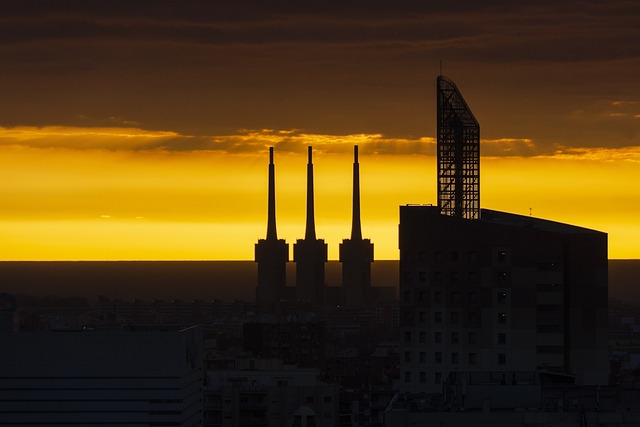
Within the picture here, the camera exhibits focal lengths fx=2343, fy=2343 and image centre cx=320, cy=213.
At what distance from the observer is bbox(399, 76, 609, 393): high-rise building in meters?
118

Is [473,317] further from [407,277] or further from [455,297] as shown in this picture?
[407,277]

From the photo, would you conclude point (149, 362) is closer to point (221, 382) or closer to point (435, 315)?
point (435, 315)

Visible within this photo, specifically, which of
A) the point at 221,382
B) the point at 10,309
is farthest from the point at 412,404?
the point at 221,382

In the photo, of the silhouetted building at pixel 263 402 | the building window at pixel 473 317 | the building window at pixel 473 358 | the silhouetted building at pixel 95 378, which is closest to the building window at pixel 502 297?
the building window at pixel 473 317

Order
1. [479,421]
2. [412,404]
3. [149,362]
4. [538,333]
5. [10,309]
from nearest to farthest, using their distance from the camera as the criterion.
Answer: [479,421]
[412,404]
[149,362]
[538,333]
[10,309]

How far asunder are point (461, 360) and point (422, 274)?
6222 mm

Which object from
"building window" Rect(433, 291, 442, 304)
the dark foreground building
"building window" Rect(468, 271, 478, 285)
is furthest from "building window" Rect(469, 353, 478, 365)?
"building window" Rect(433, 291, 442, 304)

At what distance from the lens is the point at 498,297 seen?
121 metres

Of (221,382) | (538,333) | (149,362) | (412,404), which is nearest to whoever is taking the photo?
(412,404)

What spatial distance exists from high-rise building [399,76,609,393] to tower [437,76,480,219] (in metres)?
4.03

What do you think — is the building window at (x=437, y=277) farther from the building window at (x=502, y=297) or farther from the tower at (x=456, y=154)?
the tower at (x=456, y=154)

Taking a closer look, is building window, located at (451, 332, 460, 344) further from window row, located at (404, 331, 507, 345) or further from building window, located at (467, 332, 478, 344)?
building window, located at (467, 332, 478, 344)

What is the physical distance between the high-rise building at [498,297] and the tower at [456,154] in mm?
4030

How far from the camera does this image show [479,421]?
70250 millimetres
